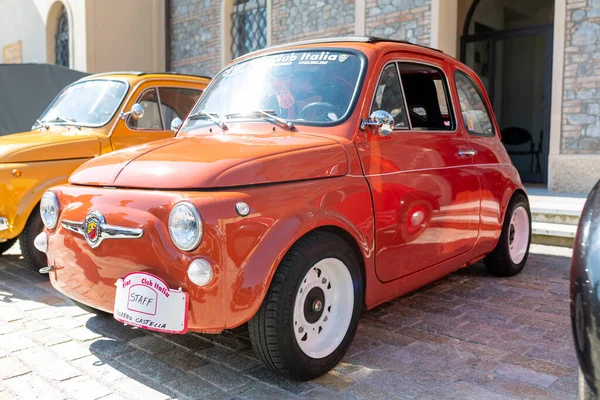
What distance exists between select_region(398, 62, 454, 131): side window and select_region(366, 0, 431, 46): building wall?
6.44m

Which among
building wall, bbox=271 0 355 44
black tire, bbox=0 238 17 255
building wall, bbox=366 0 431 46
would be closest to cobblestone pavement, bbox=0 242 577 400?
black tire, bbox=0 238 17 255

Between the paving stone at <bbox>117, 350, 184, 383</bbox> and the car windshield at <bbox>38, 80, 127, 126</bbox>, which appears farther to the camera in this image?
the car windshield at <bbox>38, 80, 127, 126</bbox>

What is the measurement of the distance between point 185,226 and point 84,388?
97 centimetres

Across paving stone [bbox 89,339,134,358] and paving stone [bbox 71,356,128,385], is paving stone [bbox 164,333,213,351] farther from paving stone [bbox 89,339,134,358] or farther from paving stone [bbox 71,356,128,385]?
paving stone [bbox 71,356,128,385]

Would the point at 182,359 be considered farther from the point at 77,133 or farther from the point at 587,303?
the point at 77,133

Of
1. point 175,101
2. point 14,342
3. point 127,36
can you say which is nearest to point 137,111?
→ point 175,101

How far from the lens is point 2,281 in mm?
4551

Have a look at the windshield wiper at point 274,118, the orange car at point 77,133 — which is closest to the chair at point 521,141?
the orange car at point 77,133

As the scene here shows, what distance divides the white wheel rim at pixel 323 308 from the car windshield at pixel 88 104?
11.0ft

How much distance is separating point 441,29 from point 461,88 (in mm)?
6177

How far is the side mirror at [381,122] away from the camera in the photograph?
301cm

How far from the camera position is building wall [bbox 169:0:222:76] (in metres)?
14.1

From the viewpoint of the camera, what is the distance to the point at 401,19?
10203 millimetres

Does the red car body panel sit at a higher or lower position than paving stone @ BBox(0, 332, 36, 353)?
higher
